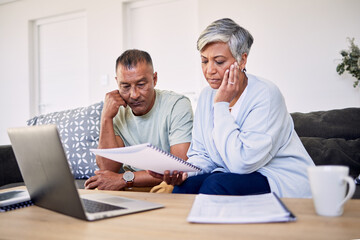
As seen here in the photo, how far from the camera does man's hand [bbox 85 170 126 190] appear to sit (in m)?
1.54

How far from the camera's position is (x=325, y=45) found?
10.1ft

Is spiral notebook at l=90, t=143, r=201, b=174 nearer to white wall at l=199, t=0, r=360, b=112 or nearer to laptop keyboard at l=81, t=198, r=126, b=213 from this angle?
laptop keyboard at l=81, t=198, r=126, b=213

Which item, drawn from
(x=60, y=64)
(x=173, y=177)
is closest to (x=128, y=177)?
(x=173, y=177)

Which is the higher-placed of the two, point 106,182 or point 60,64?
point 60,64

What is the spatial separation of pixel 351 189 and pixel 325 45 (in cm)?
271

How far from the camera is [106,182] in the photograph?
5.08ft

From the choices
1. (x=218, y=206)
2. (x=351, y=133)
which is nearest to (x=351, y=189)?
(x=218, y=206)

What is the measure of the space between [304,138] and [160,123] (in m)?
0.79

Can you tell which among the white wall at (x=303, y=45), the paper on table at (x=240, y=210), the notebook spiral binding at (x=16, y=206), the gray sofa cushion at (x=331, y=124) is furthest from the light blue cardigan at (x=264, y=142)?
the white wall at (x=303, y=45)

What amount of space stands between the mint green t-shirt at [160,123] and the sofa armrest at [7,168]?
2.88 feet

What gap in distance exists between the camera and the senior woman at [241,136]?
110 cm

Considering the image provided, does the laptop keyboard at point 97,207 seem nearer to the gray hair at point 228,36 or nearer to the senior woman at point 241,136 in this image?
the senior woman at point 241,136

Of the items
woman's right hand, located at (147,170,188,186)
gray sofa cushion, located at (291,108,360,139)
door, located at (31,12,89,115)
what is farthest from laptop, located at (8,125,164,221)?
door, located at (31,12,89,115)

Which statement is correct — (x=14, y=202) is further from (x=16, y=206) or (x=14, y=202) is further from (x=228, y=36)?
(x=228, y=36)
